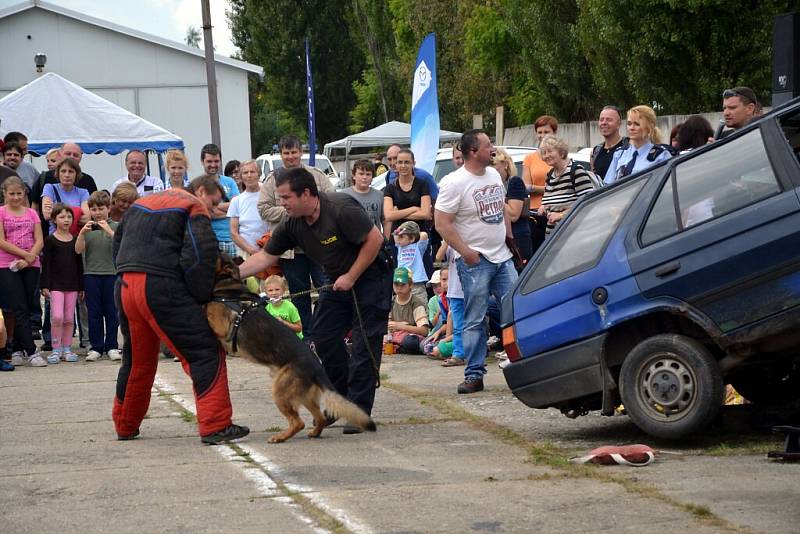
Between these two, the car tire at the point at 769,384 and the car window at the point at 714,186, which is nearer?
the car window at the point at 714,186

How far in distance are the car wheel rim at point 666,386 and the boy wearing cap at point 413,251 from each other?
19.0 ft

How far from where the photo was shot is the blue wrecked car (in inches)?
269

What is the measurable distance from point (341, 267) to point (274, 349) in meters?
0.83

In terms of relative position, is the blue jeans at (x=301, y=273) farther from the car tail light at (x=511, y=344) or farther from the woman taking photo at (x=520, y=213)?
the car tail light at (x=511, y=344)

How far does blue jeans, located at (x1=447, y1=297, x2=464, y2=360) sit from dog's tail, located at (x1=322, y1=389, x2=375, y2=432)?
2.87m

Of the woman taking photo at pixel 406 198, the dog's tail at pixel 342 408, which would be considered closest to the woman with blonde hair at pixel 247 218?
the woman taking photo at pixel 406 198

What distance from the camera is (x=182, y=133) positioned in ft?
115

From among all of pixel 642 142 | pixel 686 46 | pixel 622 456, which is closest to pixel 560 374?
pixel 622 456

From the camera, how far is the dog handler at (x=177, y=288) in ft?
25.2

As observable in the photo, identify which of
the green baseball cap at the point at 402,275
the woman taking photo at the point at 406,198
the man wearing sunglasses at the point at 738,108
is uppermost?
the man wearing sunglasses at the point at 738,108

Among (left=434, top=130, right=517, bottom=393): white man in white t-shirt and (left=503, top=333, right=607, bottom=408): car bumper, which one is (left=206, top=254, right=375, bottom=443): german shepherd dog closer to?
(left=503, top=333, right=607, bottom=408): car bumper

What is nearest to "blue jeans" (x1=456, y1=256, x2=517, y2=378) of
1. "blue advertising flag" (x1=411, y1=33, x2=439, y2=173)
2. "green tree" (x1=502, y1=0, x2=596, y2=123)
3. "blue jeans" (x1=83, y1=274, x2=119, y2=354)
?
"blue jeans" (x1=83, y1=274, x2=119, y2=354)

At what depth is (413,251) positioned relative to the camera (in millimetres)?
12906

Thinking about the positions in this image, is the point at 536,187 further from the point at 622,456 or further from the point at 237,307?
the point at 622,456
